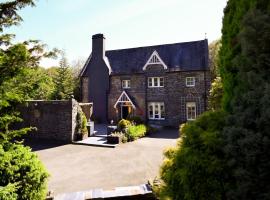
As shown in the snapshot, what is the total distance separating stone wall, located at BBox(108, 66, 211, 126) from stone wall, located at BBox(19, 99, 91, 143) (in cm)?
1074

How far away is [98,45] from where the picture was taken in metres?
32.9

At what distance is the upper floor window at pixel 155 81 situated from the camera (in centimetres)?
2959

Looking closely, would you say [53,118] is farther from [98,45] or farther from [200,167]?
[200,167]

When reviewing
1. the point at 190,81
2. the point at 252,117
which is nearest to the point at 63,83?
the point at 190,81

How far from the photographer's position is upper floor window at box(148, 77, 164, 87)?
29594 millimetres

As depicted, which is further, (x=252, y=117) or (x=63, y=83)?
(x=63, y=83)

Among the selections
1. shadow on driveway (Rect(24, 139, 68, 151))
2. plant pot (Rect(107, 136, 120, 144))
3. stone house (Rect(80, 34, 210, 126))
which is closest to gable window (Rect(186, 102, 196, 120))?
stone house (Rect(80, 34, 210, 126))

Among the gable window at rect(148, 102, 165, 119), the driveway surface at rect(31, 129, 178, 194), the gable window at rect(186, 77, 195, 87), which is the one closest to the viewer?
the driveway surface at rect(31, 129, 178, 194)

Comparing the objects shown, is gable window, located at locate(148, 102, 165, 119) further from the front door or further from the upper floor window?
the front door

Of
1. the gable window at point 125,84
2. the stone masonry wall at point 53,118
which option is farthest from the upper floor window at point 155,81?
the stone masonry wall at point 53,118

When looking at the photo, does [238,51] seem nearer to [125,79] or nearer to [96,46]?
[125,79]

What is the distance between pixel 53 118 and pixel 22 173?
1471cm

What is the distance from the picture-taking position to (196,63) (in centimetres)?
2792

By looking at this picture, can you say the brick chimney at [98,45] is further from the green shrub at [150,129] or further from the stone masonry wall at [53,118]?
the stone masonry wall at [53,118]
